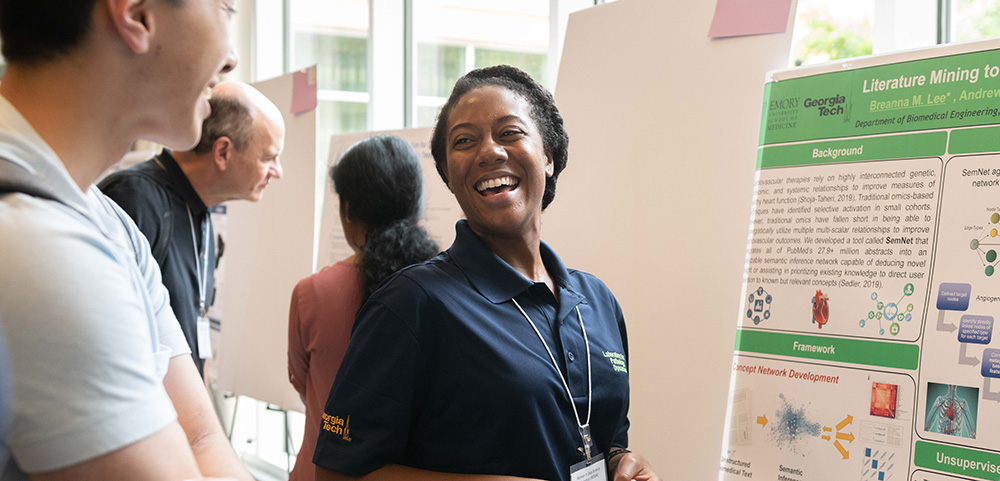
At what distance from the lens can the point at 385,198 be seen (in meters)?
2.16

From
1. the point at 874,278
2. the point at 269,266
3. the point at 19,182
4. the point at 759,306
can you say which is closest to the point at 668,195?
the point at 759,306

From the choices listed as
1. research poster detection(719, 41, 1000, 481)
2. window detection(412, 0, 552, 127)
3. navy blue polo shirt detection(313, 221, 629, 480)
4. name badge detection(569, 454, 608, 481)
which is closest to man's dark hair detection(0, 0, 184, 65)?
navy blue polo shirt detection(313, 221, 629, 480)

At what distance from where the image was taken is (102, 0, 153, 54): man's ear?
707mm

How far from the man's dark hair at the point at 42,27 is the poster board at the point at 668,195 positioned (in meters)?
1.56

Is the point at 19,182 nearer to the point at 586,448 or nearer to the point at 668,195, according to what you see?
the point at 586,448

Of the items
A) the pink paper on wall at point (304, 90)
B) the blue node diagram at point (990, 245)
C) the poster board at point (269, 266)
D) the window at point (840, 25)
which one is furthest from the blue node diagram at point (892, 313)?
the pink paper on wall at point (304, 90)

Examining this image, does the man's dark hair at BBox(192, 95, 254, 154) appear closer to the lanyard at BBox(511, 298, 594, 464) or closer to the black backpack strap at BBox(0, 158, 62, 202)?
the lanyard at BBox(511, 298, 594, 464)

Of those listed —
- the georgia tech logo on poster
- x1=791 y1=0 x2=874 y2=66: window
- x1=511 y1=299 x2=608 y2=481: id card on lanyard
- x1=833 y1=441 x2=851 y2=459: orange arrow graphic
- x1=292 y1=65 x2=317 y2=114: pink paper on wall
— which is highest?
x1=791 y1=0 x2=874 y2=66: window

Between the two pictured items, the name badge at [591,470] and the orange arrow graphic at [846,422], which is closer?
the name badge at [591,470]

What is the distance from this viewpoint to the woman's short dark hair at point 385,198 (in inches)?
83.4

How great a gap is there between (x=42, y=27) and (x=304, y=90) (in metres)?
3.16

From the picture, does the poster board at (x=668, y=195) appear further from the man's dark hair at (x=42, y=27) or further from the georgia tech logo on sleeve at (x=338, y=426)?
the man's dark hair at (x=42, y=27)

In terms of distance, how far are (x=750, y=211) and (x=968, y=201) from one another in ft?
1.63

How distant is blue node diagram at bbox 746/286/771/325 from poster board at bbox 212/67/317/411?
2467mm
